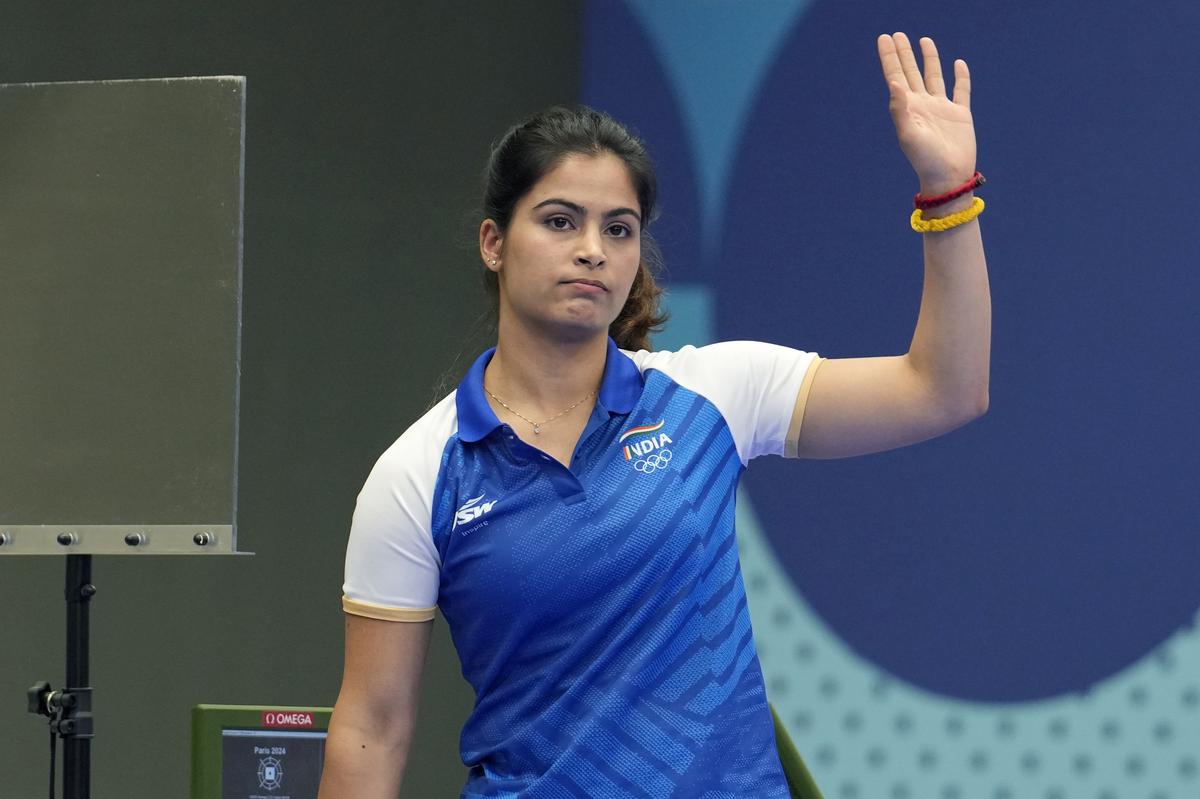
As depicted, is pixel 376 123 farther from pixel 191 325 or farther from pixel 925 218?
pixel 925 218

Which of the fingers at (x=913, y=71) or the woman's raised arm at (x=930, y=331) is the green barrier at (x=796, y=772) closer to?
the woman's raised arm at (x=930, y=331)

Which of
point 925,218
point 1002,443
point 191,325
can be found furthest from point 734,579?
point 1002,443

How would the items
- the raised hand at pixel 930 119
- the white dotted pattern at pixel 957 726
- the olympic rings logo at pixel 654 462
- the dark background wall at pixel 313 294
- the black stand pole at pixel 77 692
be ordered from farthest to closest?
1. the dark background wall at pixel 313 294
2. the white dotted pattern at pixel 957 726
3. the black stand pole at pixel 77 692
4. the olympic rings logo at pixel 654 462
5. the raised hand at pixel 930 119

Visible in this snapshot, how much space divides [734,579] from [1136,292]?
1.70 m

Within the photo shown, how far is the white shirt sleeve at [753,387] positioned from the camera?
1.71 metres

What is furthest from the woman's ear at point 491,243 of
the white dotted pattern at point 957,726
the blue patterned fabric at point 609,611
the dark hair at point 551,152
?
the white dotted pattern at point 957,726

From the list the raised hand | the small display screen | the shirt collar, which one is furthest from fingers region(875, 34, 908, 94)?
the small display screen

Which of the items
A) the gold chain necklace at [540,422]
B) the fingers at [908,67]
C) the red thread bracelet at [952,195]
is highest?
the fingers at [908,67]

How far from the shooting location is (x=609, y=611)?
159 cm

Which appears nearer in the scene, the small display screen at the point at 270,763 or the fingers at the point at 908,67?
the fingers at the point at 908,67

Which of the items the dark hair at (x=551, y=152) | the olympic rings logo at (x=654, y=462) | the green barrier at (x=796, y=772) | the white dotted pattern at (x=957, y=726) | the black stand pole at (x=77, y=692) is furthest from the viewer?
the white dotted pattern at (x=957, y=726)

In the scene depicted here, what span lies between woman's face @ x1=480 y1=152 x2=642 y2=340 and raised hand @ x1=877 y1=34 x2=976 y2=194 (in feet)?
1.13

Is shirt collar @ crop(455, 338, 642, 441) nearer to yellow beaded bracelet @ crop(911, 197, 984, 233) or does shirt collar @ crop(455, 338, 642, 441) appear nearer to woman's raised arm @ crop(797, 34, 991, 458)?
woman's raised arm @ crop(797, 34, 991, 458)

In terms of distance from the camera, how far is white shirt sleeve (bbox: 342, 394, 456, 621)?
170cm
